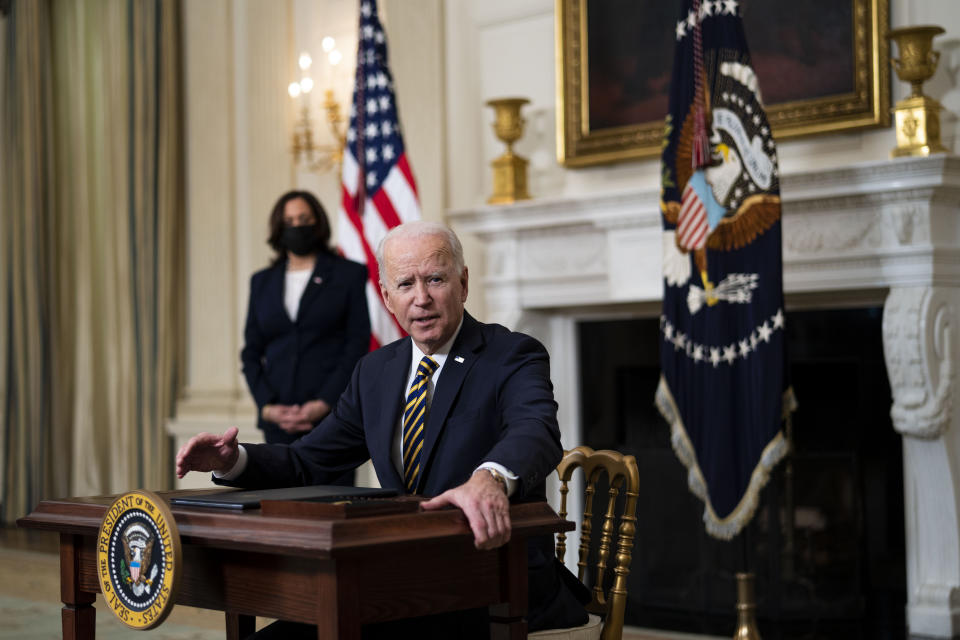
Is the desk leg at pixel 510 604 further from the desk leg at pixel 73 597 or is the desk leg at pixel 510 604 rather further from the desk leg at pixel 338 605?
the desk leg at pixel 73 597

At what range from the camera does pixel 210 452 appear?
236cm

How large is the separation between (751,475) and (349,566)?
3.11 metres

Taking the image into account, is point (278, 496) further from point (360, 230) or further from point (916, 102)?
point (360, 230)

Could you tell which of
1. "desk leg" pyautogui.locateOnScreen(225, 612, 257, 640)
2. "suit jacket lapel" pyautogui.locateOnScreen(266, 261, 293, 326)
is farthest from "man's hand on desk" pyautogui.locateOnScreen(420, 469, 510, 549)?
"suit jacket lapel" pyautogui.locateOnScreen(266, 261, 293, 326)

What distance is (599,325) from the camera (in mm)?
6273

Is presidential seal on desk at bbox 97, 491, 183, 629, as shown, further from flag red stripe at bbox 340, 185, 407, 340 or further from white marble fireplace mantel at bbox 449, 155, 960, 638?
flag red stripe at bbox 340, 185, 407, 340

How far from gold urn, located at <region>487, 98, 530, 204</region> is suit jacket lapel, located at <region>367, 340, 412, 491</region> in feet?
11.5

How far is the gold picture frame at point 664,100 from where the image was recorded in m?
5.05

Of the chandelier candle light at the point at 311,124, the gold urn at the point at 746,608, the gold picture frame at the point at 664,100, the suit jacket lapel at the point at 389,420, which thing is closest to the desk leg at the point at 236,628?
the suit jacket lapel at the point at 389,420

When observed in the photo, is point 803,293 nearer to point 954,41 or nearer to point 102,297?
point 954,41

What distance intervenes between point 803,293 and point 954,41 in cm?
120

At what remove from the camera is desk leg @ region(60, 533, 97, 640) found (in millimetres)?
2238

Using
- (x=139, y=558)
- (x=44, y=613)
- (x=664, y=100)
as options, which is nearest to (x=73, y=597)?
(x=139, y=558)

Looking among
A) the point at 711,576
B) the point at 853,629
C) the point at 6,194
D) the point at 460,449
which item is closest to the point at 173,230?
the point at 6,194
